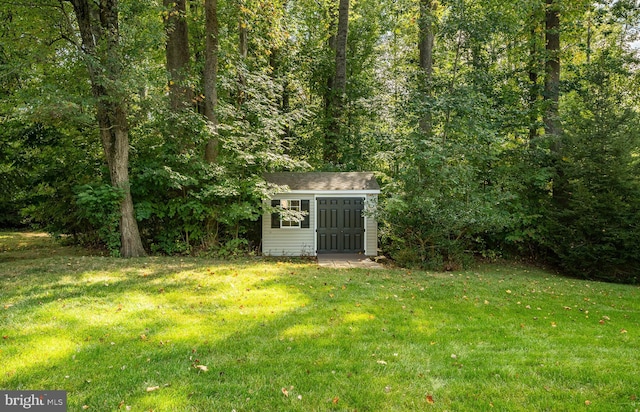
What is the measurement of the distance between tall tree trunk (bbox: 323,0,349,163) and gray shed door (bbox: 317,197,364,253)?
4255 mm

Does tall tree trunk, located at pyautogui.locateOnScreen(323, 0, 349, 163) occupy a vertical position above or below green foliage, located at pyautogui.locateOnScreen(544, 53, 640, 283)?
above

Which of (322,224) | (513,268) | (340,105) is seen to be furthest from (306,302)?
(340,105)

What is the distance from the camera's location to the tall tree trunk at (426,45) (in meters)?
12.5

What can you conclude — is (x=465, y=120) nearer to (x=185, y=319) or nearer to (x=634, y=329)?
(x=634, y=329)

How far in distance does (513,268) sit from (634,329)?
5486 mm

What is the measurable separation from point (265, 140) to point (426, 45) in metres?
7.06

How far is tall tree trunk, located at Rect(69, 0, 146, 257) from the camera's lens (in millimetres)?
8781

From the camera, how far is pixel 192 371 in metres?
→ 3.48

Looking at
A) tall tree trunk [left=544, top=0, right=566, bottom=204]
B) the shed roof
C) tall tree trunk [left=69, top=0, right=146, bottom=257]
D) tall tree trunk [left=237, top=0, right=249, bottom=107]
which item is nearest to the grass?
tall tree trunk [left=69, top=0, right=146, bottom=257]

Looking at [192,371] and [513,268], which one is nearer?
[192,371]

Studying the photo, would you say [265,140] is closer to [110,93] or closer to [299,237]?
[299,237]

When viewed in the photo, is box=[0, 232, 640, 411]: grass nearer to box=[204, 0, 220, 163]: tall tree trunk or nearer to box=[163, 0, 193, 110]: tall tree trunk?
box=[204, 0, 220, 163]: tall tree trunk

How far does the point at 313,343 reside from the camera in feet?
13.8

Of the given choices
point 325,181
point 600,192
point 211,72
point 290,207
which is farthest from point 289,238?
point 600,192
